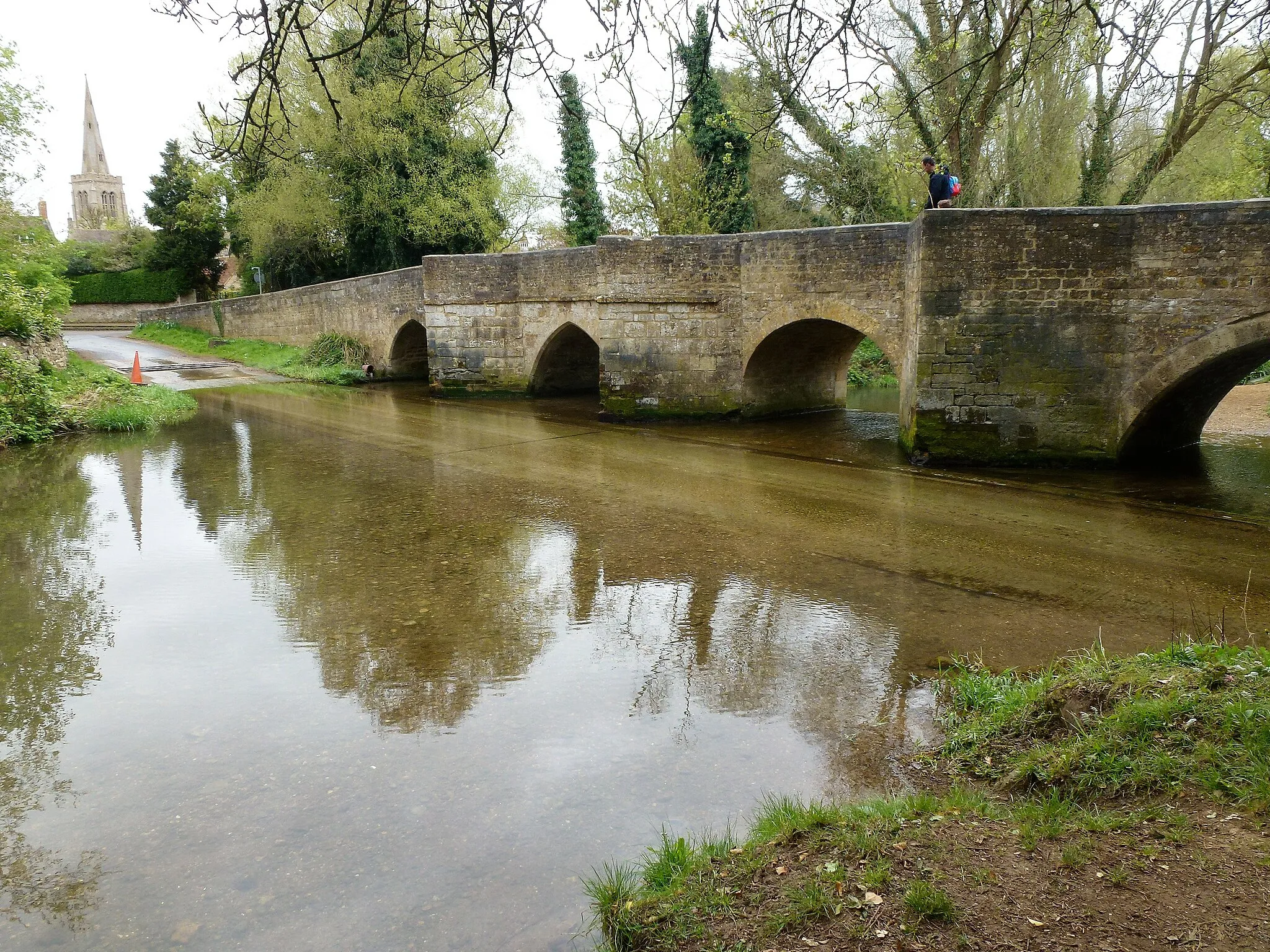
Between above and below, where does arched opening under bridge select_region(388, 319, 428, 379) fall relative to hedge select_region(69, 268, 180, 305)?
below

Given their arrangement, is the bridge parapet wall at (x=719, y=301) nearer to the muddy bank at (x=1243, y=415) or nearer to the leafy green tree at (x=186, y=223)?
the muddy bank at (x=1243, y=415)

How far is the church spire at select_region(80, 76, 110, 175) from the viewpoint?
65.9 metres

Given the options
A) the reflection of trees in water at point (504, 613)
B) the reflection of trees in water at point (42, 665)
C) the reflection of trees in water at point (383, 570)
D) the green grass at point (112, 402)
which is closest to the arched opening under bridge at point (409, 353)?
the green grass at point (112, 402)

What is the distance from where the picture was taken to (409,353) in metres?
23.0

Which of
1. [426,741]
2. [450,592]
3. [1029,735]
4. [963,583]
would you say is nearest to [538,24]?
[426,741]

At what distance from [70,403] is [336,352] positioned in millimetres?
9467

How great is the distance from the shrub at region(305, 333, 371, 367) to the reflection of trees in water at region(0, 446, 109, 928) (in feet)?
43.4

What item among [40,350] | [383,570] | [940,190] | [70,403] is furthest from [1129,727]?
[40,350]

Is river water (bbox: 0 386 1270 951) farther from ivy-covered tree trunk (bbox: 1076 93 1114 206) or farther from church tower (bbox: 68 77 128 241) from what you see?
church tower (bbox: 68 77 128 241)

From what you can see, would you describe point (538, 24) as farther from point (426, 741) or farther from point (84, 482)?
point (84, 482)

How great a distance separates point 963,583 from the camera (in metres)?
6.61

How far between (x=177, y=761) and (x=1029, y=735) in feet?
13.0

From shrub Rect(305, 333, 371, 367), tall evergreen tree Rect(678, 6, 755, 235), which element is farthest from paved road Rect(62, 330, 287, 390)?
tall evergreen tree Rect(678, 6, 755, 235)

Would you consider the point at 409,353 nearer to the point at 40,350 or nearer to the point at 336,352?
the point at 336,352
